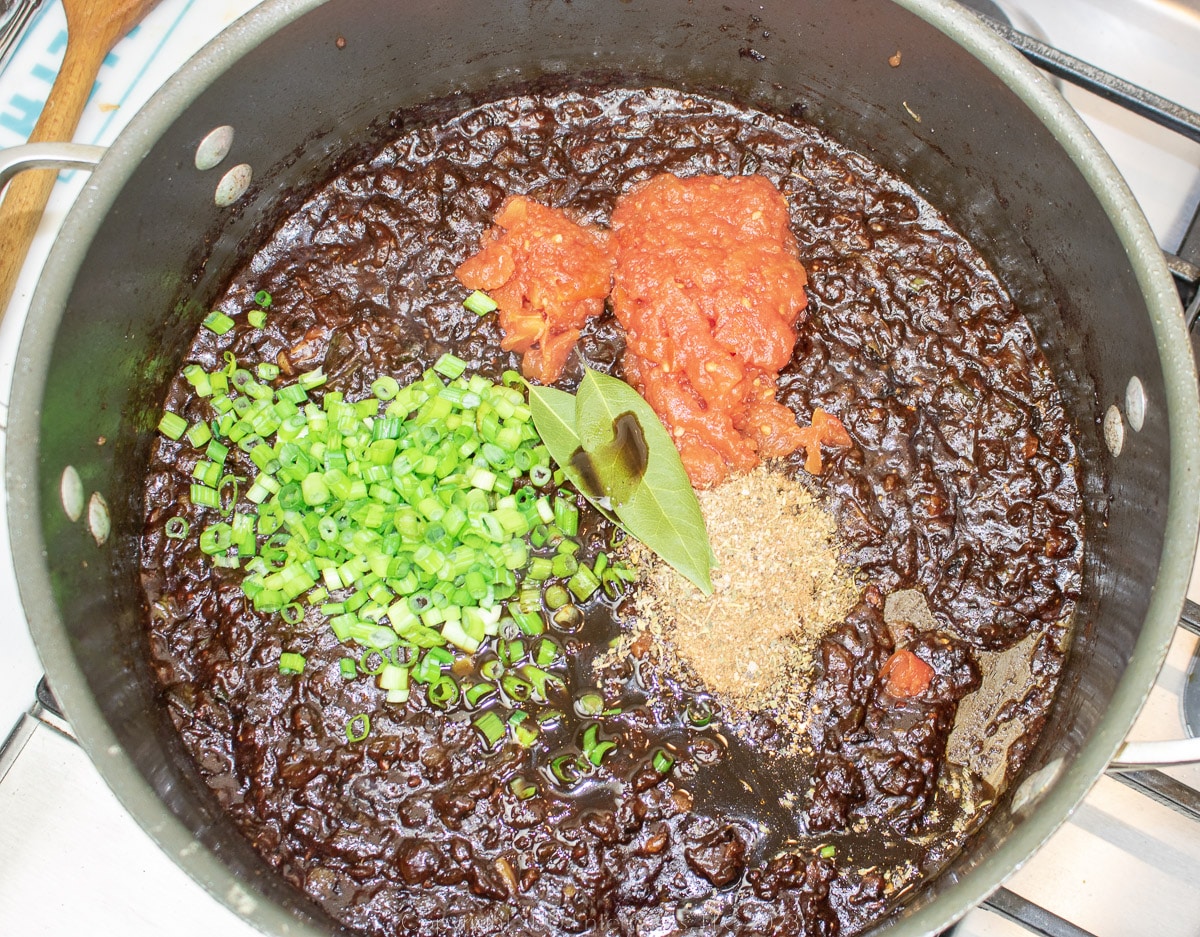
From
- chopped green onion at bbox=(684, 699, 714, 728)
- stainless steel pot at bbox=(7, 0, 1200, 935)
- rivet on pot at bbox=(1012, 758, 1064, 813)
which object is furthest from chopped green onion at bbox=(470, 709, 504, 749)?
rivet on pot at bbox=(1012, 758, 1064, 813)

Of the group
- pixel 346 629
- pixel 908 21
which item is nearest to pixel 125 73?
pixel 346 629

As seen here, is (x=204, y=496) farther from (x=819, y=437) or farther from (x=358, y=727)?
(x=819, y=437)

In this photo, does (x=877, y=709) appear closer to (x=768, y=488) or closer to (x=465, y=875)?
(x=768, y=488)

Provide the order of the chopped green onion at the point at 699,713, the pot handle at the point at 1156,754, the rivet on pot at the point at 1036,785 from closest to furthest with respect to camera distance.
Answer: the pot handle at the point at 1156,754 → the rivet on pot at the point at 1036,785 → the chopped green onion at the point at 699,713

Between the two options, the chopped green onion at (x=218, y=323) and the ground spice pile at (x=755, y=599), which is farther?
the chopped green onion at (x=218, y=323)

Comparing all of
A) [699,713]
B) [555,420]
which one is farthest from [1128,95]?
[699,713]

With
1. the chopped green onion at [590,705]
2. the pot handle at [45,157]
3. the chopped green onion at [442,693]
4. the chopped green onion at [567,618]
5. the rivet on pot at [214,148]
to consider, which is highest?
the rivet on pot at [214,148]

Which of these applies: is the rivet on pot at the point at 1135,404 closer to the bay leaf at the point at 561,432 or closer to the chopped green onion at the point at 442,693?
the bay leaf at the point at 561,432

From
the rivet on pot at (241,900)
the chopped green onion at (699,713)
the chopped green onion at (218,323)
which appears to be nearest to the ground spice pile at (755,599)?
the chopped green onion at (699,713)
